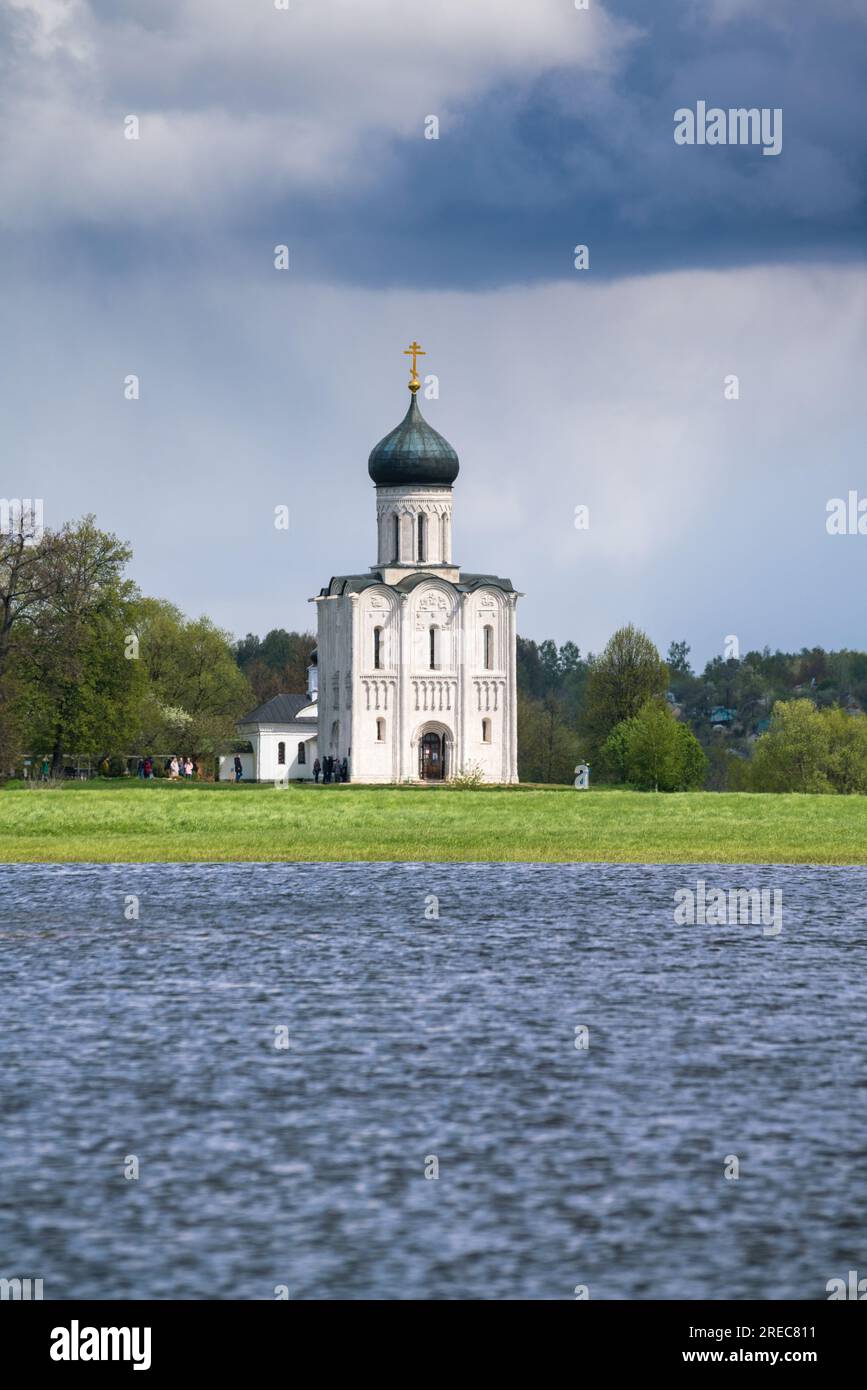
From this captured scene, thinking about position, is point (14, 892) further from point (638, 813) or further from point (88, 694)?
point (88, 694)

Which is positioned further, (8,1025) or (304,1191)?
(8,1025)

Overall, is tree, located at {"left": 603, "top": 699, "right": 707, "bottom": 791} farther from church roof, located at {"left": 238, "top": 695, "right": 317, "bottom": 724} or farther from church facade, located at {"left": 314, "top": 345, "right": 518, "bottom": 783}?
church roof, located at {"left": 238, "top": 695, "right": 317, "bottom": 724}

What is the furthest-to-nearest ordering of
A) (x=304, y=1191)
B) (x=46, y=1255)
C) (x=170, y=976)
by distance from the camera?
(x=170, y=976) → (x=304, y=1191) → (x=46, y=1255)

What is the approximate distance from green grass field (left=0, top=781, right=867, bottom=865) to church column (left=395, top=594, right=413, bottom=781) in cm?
3077

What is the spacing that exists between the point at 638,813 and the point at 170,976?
37.0 m

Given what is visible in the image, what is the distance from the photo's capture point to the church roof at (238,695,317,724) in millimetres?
113812

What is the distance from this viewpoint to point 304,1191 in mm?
12234

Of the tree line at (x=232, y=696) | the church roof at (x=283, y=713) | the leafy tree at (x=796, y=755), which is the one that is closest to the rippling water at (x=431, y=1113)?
the tree line at (x=232, y=696)

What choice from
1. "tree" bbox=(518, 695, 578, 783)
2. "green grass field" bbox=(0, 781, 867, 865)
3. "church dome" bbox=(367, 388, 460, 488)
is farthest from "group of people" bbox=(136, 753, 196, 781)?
"green grass field" bbox=(0, 781, 867, 865)

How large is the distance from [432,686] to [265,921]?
70.8 meters

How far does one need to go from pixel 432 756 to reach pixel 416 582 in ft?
26.7
